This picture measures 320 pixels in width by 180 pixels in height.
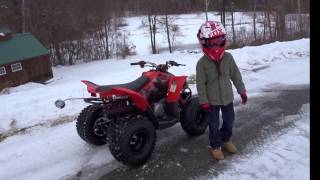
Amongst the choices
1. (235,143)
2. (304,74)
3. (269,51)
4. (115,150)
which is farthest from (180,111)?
(269,51)

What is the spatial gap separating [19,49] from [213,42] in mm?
28203

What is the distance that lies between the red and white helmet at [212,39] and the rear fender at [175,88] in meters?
0.81

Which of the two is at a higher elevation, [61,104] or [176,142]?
[61,104]

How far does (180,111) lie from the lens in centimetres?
560

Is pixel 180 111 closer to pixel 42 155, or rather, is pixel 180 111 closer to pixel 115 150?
pixel 115 150

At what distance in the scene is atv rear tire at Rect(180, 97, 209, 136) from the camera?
5.50 metres

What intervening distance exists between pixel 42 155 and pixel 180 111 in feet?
6.71

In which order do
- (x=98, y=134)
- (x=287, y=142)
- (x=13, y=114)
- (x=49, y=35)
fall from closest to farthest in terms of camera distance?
1. (x=287, y=142)
2. (x=98, y=134)
3. (x=13, y=114)
4. (x=49, y=35)

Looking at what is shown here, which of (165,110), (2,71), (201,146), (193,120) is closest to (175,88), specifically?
(165,110)

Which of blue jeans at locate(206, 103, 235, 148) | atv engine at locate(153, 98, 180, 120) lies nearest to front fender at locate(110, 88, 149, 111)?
atv engine at locate(153, 98, 180, 120)

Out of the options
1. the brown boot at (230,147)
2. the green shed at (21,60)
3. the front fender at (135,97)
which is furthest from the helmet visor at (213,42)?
the green shed at (21,60)

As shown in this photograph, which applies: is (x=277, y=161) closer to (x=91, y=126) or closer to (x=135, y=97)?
(x=135, y=97)

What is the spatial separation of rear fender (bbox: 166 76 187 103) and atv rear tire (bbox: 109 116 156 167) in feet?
1.91

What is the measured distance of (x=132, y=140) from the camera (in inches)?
191
